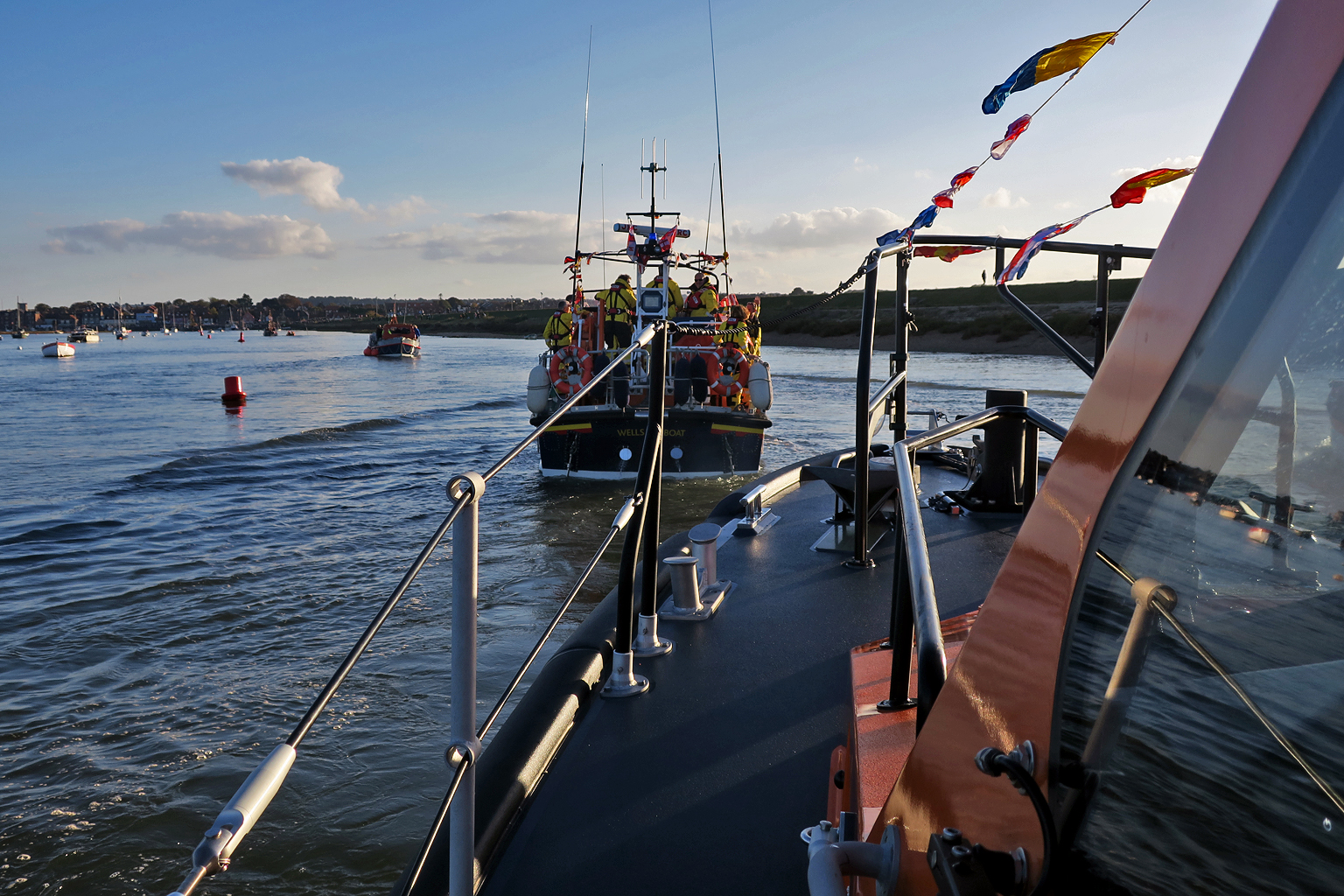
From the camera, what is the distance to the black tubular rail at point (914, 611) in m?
1.68

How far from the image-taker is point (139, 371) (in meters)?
55.4

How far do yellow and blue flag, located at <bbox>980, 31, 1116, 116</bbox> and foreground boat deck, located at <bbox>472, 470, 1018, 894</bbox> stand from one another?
7.43 ft

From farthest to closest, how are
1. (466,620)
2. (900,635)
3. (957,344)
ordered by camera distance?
(957,344) → (900,635) → (466,620)

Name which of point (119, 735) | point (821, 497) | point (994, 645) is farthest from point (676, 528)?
point (994, 645)

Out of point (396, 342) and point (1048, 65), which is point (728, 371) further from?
point (396, 342)

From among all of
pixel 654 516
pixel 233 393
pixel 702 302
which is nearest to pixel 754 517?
pixel 654 516

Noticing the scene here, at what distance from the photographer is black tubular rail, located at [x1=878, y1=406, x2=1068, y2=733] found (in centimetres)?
168

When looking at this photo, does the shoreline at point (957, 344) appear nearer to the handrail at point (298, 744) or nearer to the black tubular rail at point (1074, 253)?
the black tubular rail at point (1074, 253)

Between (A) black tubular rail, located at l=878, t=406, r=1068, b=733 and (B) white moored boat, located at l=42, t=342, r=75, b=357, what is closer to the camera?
(A) black tubular rail, located at l=878, t=406, r=1068, b=733

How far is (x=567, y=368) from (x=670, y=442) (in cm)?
288

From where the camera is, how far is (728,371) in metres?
16.8

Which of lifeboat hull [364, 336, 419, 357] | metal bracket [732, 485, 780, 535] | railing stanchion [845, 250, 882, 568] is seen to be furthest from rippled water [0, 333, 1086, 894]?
lifeboat hull [364, 336, 419, 357]

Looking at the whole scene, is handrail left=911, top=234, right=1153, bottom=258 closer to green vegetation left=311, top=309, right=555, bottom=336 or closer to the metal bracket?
the metal bracket

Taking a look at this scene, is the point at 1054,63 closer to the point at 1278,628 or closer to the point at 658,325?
the point at 658,325
